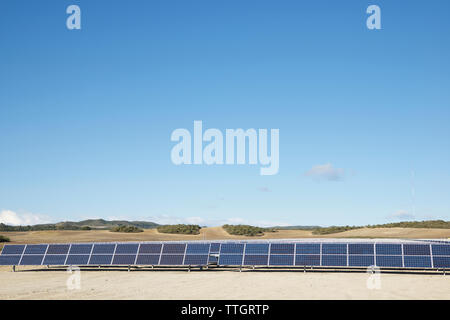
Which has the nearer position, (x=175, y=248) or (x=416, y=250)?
(x=416, y=250)

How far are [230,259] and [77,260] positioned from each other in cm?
1011

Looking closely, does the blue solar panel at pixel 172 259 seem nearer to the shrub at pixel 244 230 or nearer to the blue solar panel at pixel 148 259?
the blue solar panel at pixel 148 259

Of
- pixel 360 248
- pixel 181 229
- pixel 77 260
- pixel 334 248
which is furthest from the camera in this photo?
pixel 181 229

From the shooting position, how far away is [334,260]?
27.3 m

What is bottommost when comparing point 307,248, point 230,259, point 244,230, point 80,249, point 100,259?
point 244,230

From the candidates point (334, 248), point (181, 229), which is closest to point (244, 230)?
point (181, 229)

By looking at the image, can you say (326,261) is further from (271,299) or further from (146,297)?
(146,297)

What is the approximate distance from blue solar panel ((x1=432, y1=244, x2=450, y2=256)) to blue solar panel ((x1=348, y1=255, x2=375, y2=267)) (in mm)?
3516

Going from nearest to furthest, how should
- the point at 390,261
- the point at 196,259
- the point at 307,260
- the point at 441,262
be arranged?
the point at 441,262 → the point at 390,261 → the point at 307,260 → the point at 196,259

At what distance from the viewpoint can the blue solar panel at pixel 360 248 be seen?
2767cm

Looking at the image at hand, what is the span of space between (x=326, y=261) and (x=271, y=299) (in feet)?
32.3

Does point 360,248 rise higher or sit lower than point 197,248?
higher

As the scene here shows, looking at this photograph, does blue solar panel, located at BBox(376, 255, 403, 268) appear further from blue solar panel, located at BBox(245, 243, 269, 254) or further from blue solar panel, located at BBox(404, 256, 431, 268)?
blue solar panel, located at BBox(245, 243, 269, 254)

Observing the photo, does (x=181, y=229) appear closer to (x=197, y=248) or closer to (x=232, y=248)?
(x=197, y=248)
